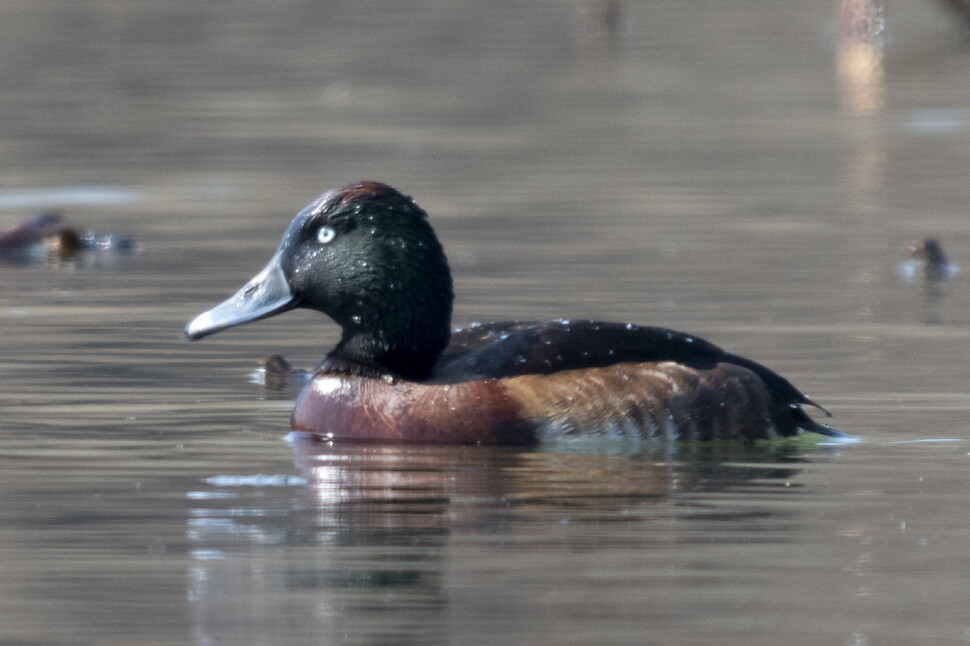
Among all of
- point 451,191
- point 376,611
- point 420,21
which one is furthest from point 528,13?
point 376,611

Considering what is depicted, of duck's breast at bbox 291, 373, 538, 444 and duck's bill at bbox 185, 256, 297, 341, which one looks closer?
duck's breast at bbox 291, 373, 538, 444

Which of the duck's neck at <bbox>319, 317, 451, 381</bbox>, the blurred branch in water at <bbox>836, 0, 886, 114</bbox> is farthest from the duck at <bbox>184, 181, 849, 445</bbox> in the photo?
the blurred branch in water at <bbox>836, 0, 886, 114</bbox>

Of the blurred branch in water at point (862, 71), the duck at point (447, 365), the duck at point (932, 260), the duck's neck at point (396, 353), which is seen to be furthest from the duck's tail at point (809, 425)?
the blurred branch in water at point (862, 71)

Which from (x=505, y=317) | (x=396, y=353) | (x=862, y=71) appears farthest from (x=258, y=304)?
(x=862, y=71)

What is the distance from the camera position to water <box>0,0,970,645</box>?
693 centimetres

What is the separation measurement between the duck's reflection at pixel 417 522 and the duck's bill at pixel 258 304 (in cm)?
80

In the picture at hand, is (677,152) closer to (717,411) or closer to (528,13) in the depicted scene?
(717,411)

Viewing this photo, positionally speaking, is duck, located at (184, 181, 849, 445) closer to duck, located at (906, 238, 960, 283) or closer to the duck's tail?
the duck's tail

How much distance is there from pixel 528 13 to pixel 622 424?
38.0 metres

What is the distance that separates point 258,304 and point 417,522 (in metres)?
2.44

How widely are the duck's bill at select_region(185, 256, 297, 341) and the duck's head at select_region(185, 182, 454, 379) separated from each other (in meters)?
0.02

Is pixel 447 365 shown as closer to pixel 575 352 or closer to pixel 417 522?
pixel 575 352

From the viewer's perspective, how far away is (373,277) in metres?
9.99

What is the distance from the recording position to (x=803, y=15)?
4512 cm
